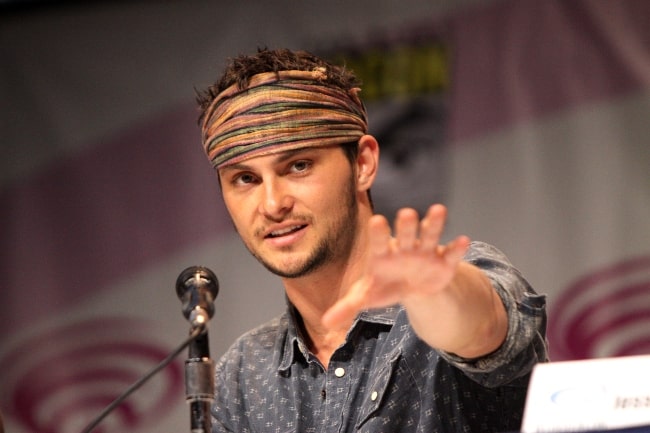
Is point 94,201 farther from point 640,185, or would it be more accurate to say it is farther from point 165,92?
point 640,185

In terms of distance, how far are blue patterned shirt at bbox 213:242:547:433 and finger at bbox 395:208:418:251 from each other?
1.64 feet

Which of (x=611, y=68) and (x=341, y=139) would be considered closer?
(x=341, y=139)

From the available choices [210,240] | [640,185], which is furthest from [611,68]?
[210,240]

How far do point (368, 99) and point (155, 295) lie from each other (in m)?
1.30

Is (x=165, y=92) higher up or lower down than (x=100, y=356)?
higher up

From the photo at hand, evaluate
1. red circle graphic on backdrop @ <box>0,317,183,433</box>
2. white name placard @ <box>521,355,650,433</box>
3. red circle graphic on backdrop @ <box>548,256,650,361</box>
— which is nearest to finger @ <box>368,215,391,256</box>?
white name placard @ <box>521,355,650,433</box>

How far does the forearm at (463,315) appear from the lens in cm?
225

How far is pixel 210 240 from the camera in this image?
15.9 ft

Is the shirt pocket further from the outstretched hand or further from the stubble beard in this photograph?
the outstretched hand

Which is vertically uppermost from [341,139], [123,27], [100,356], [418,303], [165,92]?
[123,27]

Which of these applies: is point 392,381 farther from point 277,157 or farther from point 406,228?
point 406,228

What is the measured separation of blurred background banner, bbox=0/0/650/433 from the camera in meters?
4.55

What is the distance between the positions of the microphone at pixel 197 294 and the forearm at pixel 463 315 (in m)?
0.43

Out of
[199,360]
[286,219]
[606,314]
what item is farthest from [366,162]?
[606,314]
